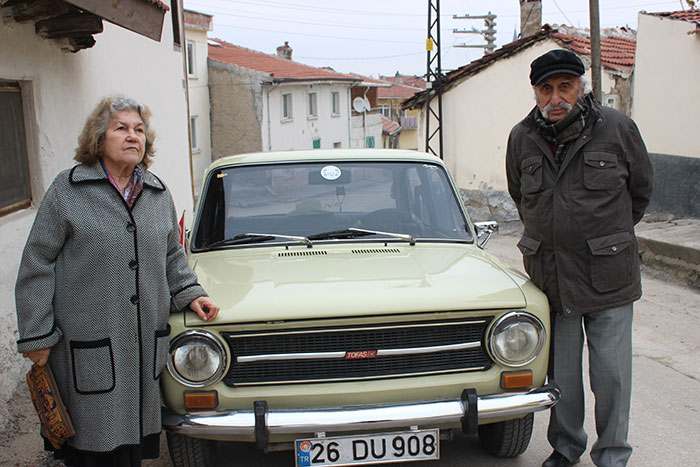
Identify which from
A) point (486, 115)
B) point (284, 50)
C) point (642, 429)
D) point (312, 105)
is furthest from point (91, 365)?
point (284, 50)

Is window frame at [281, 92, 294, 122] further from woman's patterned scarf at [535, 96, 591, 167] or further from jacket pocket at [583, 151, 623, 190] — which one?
jacket pocket at [583, 151, 623, 190]

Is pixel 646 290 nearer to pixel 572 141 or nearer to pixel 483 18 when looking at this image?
pixel 572 141

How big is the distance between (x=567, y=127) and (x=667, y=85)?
8.74 metres

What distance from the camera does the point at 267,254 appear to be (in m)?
3.79

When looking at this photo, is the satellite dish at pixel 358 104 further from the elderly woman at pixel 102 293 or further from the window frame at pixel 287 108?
the elderly woman at pixel 102 293

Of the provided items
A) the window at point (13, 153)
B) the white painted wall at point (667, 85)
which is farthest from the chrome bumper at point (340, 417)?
the white painted wall at point (667, 85)

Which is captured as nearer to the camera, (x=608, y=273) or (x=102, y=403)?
(x=102, y=403)

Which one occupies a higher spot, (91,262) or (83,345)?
(91,262)

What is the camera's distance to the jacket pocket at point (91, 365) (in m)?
2.69

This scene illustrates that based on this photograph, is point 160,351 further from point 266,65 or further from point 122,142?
point 266,65

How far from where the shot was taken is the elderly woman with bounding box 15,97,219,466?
2645 millimetres

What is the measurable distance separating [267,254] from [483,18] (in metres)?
38.1

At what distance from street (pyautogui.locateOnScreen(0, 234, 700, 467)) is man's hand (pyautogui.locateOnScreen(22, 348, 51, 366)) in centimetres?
126

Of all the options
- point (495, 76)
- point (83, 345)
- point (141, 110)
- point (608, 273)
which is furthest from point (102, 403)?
point (495, 76)
